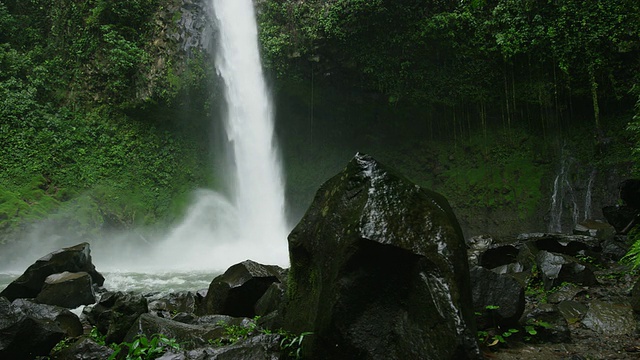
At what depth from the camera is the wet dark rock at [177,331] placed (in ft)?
11.3

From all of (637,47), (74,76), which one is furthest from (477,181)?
(74,76)

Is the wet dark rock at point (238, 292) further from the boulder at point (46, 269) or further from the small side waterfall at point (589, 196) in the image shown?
the small side waterfall at point (589, 196)

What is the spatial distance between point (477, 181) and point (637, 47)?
6549 millimetres

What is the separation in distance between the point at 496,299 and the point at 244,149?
48.2 ft

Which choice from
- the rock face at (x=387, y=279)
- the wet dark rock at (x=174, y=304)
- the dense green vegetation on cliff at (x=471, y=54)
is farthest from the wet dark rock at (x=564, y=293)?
the dense green vegetation on cliff at (x=471, y=54)

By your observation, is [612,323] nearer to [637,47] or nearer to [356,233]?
[356,233]

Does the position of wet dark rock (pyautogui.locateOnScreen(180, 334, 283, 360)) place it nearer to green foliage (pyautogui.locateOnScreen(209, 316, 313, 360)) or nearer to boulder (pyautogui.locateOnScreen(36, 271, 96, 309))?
green foliage (pyautogui.locateOnScreen(209, 316, 313, 360))

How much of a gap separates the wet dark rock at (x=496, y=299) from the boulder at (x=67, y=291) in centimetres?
615

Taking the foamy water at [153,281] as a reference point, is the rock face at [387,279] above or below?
above

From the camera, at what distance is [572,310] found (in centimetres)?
411

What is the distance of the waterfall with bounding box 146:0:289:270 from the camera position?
16.4 meters

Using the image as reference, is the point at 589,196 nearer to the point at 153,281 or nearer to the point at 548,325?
the point at 548,325

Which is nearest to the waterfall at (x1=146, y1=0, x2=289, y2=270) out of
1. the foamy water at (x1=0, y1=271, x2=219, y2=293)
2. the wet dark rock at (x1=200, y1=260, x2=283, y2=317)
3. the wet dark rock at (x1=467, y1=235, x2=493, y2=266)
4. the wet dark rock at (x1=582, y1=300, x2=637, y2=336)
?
the foamy water at (x1=0, y1=271, x2=219, y2=293)

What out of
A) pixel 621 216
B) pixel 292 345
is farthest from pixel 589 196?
pixel 292 345
